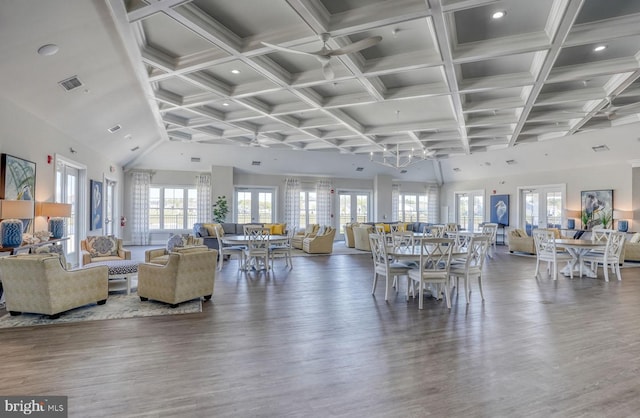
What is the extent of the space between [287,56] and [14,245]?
13.6 feet

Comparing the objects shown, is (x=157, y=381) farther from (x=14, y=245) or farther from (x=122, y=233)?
(x=122, y=233)

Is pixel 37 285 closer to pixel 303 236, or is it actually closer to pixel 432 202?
pixel 303 236

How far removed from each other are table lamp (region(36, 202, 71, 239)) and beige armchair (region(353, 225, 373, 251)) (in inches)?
308

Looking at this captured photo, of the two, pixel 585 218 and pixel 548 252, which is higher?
pixel 585 218

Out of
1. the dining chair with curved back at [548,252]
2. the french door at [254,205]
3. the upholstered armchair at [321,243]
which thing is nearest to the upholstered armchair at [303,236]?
the upholstered armchair at [321,243]

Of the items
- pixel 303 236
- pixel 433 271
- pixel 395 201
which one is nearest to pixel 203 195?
pixel 303 236

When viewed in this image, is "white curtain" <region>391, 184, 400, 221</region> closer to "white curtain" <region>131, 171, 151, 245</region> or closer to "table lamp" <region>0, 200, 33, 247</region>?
"white curtain" <region>131, 171, 151, 245</region>

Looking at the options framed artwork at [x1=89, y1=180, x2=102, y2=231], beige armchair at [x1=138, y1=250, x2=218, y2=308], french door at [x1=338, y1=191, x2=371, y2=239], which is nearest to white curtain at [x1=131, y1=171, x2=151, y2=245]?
Result: framed artwork at [x1=89, y1=180, x2=102, y2=231]

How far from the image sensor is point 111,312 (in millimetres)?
4168

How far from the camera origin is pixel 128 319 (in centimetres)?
393

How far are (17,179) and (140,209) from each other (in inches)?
292

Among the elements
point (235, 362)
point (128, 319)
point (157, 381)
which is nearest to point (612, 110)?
point (235, 362)

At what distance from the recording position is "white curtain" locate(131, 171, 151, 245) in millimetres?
11633

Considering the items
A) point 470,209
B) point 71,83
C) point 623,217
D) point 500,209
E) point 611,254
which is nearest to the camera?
point 71,83
